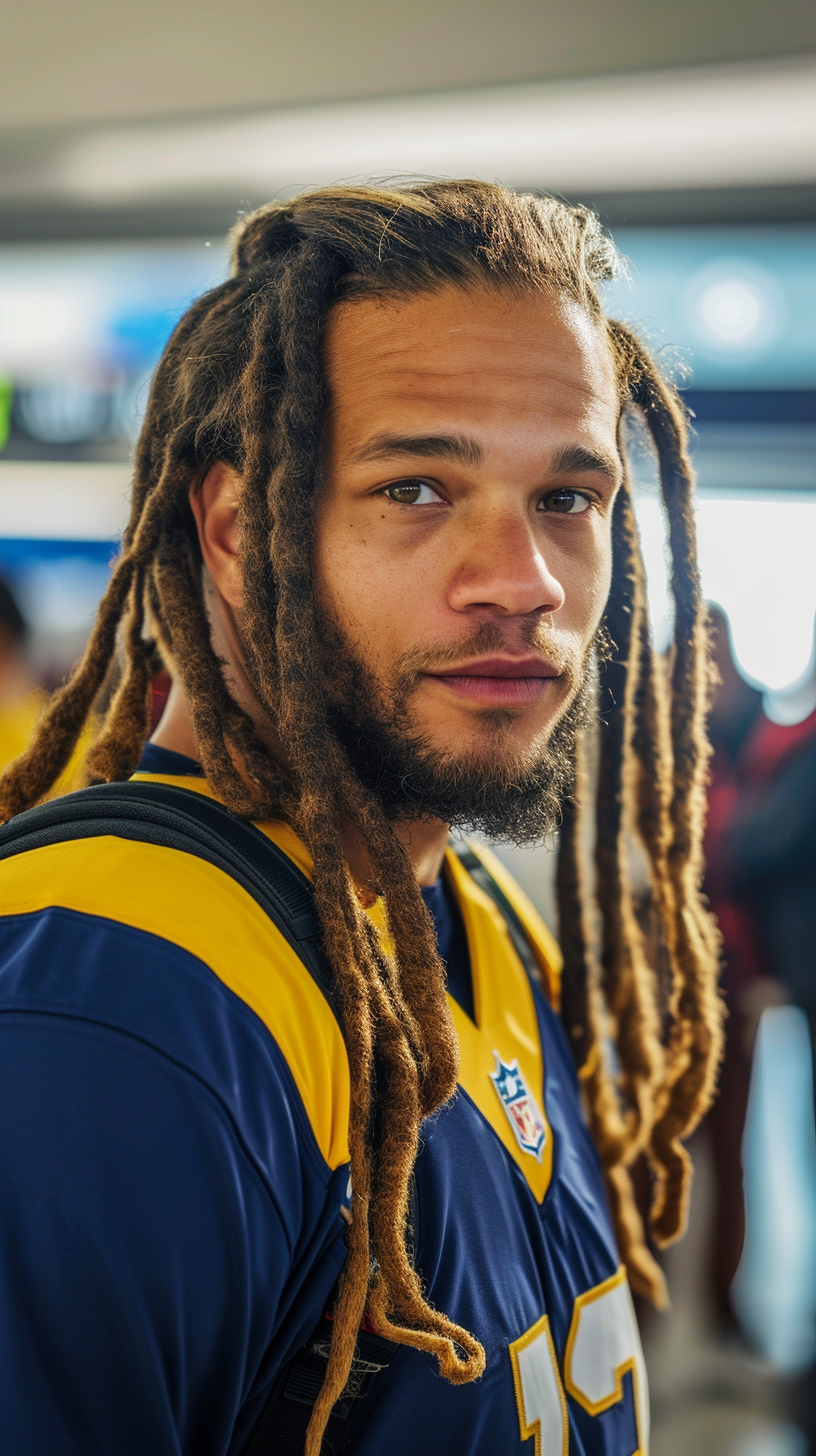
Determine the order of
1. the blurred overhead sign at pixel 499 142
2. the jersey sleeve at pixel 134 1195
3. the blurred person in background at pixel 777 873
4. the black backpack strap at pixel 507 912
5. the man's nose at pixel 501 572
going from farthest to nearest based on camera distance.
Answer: the blurred overhead sign at pixel 499 142, the blurred person in background at pixel 777 873, the black backpack strap at pixel 507 912, the man's nose at pixel 501 572, the jersey sleeve at pixel 134 1195

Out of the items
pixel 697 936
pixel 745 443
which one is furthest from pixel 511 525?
pixel 745 443

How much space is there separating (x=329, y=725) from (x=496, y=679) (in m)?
0.14

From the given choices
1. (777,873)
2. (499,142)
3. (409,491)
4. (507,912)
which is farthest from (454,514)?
(499,142)

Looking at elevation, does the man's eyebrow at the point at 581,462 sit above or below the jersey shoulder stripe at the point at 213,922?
above

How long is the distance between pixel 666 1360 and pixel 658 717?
1.87 m

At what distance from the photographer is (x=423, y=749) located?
80 centimetres

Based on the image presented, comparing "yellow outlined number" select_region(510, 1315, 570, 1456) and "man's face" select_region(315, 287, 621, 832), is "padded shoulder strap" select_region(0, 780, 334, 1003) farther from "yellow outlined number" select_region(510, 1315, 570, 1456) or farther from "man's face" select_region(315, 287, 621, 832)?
"yellow outlined number" select_region(510, 1315, 570, 1456)

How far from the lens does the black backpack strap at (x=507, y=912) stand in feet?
3.55

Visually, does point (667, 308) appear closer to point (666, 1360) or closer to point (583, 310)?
point (583, 310)

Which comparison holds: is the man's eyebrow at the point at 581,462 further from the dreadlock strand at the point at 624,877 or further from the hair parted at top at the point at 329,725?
the dreadlock strand at the point at 624,877

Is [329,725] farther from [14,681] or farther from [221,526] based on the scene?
[14,681]

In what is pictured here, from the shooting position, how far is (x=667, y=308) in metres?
3.28

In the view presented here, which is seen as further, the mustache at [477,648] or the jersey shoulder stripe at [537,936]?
the jersey shoulder stripe at [537,936]

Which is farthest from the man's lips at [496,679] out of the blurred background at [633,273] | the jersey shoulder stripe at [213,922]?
the blurred background at [633,273]
